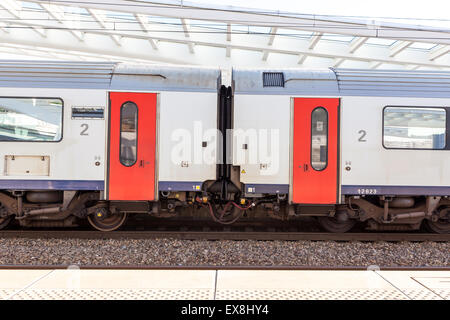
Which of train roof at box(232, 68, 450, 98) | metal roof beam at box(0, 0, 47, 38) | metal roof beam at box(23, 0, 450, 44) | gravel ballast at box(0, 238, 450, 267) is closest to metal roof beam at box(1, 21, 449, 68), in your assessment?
metal roof beam at box(23, 0, 450, 44)

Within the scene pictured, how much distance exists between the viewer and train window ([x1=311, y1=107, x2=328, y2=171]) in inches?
259

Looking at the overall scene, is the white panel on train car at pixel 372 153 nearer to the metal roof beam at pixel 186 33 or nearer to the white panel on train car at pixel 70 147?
the white panel on train car at pixel 70 147

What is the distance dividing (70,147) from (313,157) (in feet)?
15.7

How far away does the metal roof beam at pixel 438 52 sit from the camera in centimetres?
1392

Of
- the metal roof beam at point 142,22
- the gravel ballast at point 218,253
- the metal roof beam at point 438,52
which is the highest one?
the metal roof beam at point 142,22

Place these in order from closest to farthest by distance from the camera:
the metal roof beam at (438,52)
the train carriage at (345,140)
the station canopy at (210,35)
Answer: the train carriage at (345,140) < the station canopy at (210,35) < the metal roof beam at (438,52)

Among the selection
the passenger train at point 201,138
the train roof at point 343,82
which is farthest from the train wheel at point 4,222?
the train roof at point 343,82

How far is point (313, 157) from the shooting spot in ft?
21.6

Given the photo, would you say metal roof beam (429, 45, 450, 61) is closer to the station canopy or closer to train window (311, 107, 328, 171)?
the station canopy

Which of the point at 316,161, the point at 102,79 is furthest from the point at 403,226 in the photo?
the point at 102,79

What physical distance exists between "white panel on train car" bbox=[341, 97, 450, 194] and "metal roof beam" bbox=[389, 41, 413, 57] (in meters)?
8.47

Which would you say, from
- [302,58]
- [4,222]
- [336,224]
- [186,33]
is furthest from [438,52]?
[4,222]

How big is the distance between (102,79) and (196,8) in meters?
6.68

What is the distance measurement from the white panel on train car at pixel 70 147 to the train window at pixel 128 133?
362mm
